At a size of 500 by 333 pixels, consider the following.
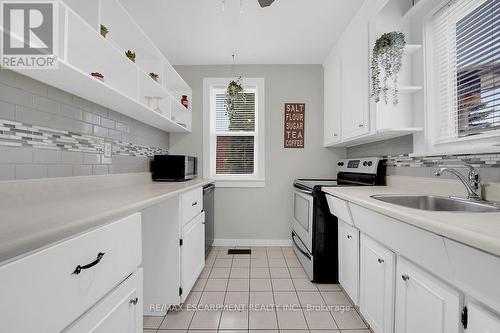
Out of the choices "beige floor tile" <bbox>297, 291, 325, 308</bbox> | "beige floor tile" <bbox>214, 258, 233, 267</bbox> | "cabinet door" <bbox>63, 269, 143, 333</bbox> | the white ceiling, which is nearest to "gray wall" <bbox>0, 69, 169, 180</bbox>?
"cabinet door" <bbox>63, 269, 143, 333</bbox>

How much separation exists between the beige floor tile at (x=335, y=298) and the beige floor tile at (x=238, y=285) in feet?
2.15

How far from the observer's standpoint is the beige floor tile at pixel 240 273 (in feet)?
7.46

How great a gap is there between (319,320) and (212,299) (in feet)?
2.72

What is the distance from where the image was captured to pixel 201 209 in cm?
228

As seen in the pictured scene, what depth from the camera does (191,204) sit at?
1947 millimetres

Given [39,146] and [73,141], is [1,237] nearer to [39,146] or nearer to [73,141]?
[39,146]

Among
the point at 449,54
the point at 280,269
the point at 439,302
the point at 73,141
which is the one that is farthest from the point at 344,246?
the point at 73,141

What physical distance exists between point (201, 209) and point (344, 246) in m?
1.31

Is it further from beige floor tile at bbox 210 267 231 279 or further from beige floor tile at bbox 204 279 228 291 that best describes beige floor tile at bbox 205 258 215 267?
beige floor tile at bbox 204 279 228 291

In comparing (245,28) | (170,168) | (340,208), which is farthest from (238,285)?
(245,28)

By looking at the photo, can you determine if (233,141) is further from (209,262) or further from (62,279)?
(62,279)

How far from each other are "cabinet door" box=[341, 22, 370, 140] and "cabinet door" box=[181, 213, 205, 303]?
65.3 inches

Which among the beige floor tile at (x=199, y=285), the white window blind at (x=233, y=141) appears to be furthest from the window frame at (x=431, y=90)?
the beige floor tile at (x=199, y=285)

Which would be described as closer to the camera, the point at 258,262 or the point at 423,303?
the point at 423,303
